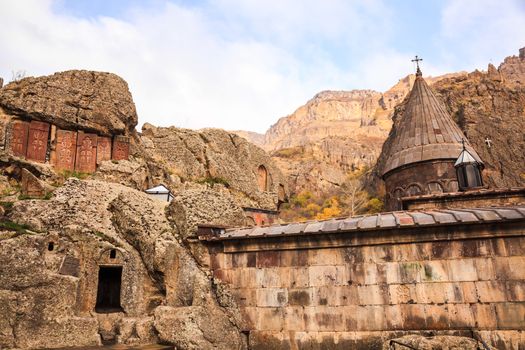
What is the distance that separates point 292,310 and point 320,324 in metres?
0.54

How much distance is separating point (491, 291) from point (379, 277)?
1.66 meters

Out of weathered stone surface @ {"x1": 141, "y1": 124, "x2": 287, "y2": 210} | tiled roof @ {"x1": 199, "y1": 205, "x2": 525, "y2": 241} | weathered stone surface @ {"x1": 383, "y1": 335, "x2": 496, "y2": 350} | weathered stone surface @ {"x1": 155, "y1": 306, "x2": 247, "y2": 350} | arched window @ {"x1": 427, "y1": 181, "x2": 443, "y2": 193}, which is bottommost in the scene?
weathered stone surface @ {"x1": 383, "y1": 335, "x2": 496, "y2": 350}

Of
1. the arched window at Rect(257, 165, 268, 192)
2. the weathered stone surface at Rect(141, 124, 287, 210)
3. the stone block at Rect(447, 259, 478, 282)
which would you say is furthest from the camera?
the arched window at Rect(257, 165, 268, 192)

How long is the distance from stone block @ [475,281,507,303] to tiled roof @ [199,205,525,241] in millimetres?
975

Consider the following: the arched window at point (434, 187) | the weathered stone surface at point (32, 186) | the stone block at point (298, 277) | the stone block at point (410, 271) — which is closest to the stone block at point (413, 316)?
the stone block at point (410, 271)

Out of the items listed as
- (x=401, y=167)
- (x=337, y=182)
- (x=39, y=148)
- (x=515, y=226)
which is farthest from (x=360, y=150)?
(x=515, y=226)

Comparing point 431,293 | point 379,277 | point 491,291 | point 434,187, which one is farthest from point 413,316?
point 434,187

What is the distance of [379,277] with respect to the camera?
20.7 ft

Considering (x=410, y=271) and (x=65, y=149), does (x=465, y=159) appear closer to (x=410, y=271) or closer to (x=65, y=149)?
(x=410, y=271)

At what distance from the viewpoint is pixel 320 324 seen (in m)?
6.43

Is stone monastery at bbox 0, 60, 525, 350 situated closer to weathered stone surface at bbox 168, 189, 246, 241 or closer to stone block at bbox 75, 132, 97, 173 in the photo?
weathered stone surface at bbox 168, 189, 246, 241

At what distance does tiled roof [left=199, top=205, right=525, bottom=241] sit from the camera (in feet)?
19.6

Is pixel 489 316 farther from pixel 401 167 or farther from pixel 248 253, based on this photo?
A: pixel 401 167

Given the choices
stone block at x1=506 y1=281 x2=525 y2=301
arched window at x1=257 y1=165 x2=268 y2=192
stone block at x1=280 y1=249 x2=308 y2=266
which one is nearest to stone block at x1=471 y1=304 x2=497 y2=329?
stone block at x1=506 y1=281 x2=525 y2=301
